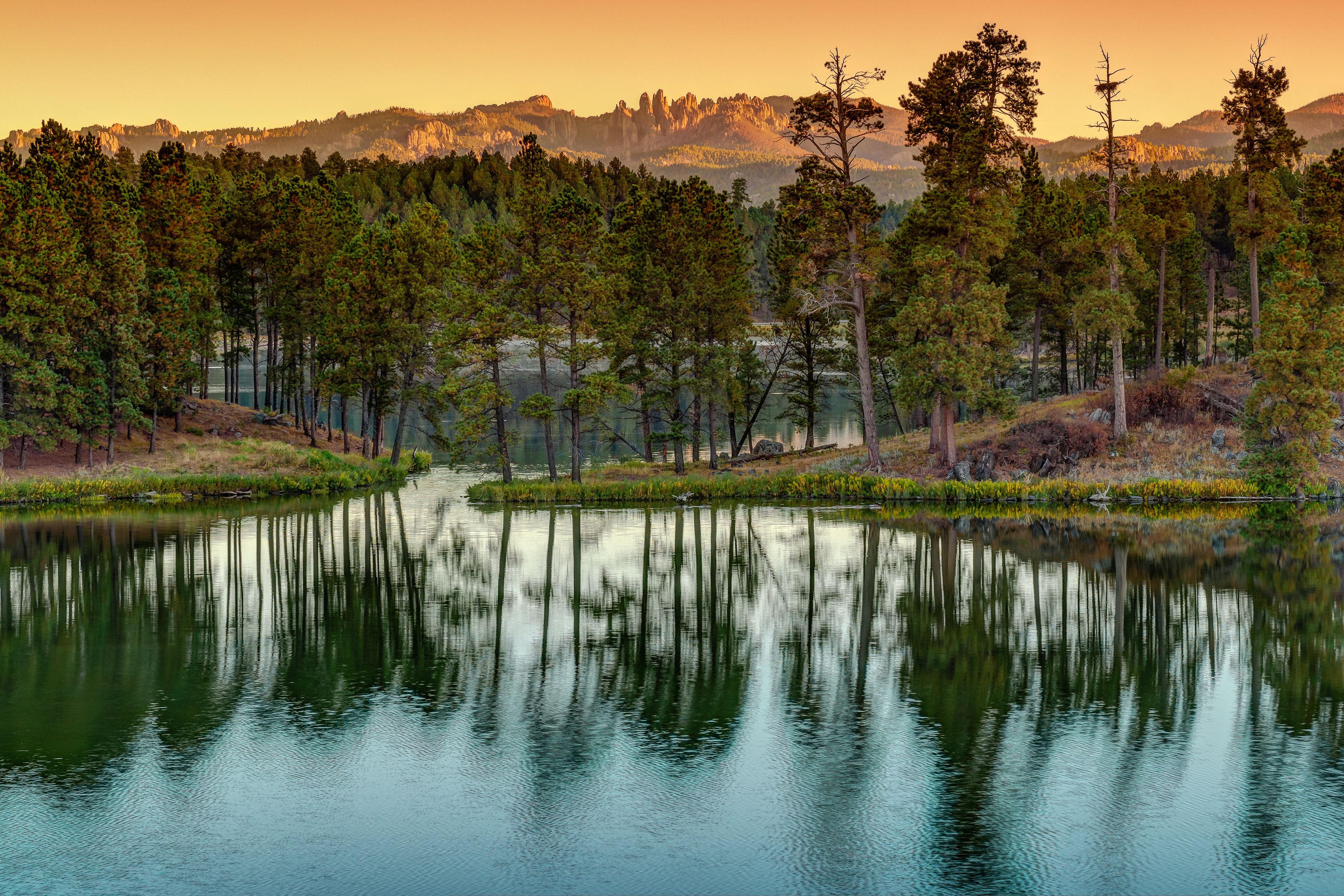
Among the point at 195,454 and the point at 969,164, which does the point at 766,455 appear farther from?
the point at 195,454

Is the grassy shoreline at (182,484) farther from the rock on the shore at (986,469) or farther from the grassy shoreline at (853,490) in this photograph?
the rock on the shore at (986,469)

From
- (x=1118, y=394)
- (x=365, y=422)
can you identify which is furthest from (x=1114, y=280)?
(x=365, y=422)

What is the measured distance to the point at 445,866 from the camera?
41.5 ft

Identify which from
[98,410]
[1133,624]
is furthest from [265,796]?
[98,410]

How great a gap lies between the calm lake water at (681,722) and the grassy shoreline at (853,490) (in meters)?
12.9

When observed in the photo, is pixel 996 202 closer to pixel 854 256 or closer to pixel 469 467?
pixel 854 256

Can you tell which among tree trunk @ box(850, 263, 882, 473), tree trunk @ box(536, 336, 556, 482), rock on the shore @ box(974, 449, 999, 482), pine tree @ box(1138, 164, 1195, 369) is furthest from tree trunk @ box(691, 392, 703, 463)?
pine tree @ box(1138, 164, 1195, 369)

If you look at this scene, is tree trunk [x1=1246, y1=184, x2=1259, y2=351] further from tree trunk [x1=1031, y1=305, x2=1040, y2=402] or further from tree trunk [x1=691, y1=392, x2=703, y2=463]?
tree trunk [x1=691, y1=392, x2=703, y2=463]

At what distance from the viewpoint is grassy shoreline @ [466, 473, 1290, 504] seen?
47.5 m

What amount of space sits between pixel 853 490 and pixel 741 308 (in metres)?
12.7

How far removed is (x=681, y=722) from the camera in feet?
58.5

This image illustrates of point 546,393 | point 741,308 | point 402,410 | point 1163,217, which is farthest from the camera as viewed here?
point 402,410

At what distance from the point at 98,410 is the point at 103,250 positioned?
8661mm

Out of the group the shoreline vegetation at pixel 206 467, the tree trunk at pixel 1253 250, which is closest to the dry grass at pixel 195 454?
the shoreline vegetation at pixel 206 467
